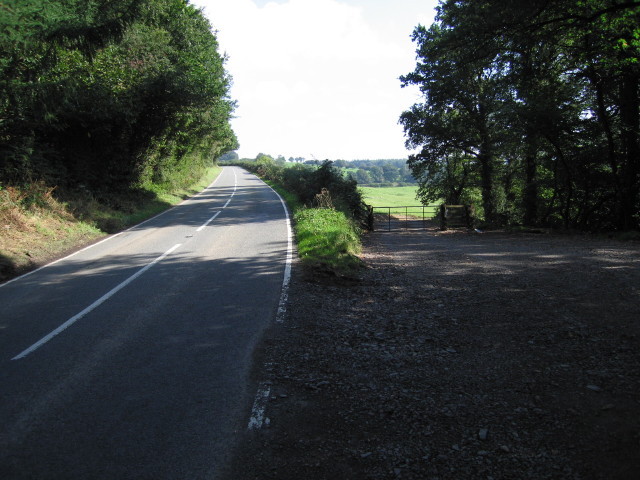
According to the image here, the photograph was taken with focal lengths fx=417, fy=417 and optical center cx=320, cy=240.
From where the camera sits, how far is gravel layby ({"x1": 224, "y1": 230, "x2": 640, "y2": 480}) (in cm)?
321

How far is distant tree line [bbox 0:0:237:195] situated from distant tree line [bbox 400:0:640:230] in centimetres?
1081

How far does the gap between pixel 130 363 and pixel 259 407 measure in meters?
1.94

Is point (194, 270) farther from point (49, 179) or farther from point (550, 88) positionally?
point (550, 88)

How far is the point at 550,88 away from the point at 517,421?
17.8 m

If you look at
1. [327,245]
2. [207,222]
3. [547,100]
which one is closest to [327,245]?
[327,245]

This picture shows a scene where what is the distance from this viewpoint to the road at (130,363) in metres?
3.36

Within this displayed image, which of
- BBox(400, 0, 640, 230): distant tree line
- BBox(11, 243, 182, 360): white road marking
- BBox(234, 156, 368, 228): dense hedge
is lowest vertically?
BBox(11, 243, 182, 360): white road marking

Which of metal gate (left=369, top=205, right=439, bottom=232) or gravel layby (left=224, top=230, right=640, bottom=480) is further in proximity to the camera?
metal gate (left=369, top=205, right=439, bottom=232)

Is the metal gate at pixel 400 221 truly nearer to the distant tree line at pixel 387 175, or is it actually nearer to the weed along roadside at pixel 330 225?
the weed along roadside at pixel 330 225

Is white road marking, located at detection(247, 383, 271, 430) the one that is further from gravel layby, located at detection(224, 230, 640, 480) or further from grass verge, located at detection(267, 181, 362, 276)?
grass verge, located at detection(267, 181, 362, 276)

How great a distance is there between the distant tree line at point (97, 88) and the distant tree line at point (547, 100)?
10.8 metres

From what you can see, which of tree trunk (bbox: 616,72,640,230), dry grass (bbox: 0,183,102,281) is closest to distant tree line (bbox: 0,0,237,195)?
dry grass (bbox: 0,183,102,281)

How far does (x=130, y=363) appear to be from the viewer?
4.98 m

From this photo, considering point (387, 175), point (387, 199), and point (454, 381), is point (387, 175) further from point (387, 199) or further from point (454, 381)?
point (454, 381)
